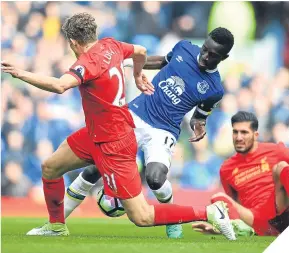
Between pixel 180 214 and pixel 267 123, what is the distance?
7.88m

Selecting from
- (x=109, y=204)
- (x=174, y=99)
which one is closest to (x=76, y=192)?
(x=109, y=204)

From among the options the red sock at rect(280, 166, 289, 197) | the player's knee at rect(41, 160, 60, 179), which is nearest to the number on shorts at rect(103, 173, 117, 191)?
the player's knee at rect(41, 160, 60, 179)

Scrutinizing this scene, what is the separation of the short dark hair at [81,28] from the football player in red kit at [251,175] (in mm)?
2671

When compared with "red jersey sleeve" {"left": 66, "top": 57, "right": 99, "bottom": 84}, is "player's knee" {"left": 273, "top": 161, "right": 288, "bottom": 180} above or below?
below

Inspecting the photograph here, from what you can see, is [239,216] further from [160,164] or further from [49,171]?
[49,171]

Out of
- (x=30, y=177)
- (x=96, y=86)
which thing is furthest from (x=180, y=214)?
(x=30, y=177)

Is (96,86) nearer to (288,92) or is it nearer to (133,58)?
(133,58)

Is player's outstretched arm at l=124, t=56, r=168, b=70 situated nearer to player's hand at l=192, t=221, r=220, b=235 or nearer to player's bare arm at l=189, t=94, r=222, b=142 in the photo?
player's bare arm at l=189, t=94, r=222, b=142

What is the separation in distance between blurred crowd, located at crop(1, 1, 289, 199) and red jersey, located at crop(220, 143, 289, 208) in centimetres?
501

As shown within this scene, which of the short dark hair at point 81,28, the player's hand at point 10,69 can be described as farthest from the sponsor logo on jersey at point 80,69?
the player's hand at point 10,69

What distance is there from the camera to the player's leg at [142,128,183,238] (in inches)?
312

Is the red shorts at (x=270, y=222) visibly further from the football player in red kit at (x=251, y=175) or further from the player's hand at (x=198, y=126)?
the player's hand at (x=198, y=126)

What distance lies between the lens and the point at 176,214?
7.29 meters

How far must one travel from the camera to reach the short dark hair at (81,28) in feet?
22.9
